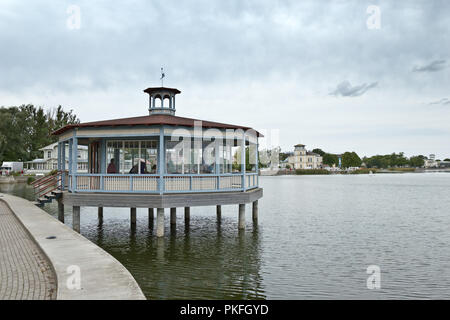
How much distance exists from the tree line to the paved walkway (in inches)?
2732

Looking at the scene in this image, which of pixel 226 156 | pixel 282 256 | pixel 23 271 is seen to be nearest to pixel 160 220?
pixel 282 256

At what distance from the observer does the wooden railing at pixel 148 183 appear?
15812 millimetres

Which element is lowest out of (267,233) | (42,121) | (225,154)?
(267,233)

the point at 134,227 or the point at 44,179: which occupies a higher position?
the point at 44,179

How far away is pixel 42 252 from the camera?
1093cm

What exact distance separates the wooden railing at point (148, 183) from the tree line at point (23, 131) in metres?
65.9

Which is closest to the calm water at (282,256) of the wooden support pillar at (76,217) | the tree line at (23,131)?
the wooden support pillar at (76,217)

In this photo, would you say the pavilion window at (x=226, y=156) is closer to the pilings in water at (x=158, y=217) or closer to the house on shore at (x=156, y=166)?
the house on shore at (x=156, y=166)

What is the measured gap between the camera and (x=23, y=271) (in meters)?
9.07

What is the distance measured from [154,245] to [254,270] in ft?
17.6

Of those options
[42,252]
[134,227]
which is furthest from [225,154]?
[42,252]

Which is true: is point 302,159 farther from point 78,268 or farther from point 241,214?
point 78,268

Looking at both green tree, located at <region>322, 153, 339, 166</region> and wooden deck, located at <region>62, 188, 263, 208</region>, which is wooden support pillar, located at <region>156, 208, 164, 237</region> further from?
green tree, located at <region>322, 153, 339, 166</region>
